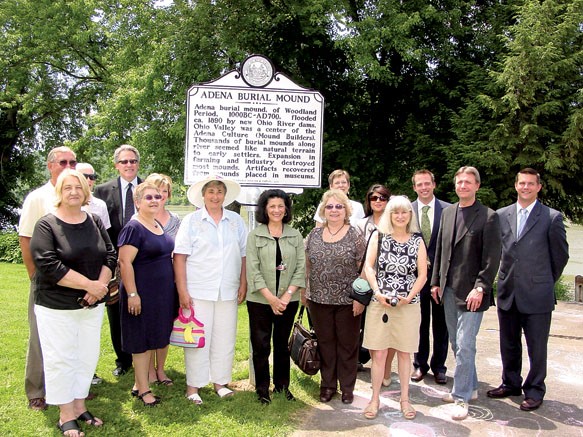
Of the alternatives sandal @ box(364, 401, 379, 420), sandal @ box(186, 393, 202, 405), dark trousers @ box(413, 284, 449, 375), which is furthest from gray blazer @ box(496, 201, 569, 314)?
sandal @ box(186, 393, 202, 405)

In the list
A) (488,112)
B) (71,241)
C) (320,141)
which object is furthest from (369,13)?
(71,241)

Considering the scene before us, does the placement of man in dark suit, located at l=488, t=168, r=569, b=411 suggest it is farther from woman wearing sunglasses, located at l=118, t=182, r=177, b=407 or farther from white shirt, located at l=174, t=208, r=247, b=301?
woman wearing sunglasses, located at l=118, t=182, r=177, b=407

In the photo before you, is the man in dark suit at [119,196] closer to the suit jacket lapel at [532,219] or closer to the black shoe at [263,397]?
the black shoe at [263,397]

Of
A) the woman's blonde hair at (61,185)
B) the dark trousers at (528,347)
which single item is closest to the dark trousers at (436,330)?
the dark trousers at (528,347)

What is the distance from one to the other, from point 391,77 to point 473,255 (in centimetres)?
968

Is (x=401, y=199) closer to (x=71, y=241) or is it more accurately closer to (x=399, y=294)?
(x=399, y=294)

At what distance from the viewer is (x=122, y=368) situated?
18.0 feet

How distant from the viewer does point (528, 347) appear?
4.90 m

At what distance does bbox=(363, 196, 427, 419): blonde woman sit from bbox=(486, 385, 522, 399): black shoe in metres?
0.99

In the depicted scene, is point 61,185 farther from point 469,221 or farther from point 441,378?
point 441,378

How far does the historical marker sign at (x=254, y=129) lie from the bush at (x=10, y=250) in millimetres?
14962

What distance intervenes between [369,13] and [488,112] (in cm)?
414

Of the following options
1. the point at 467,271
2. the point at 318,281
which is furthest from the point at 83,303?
the point at 467,271

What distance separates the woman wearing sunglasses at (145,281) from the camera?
173 inches
